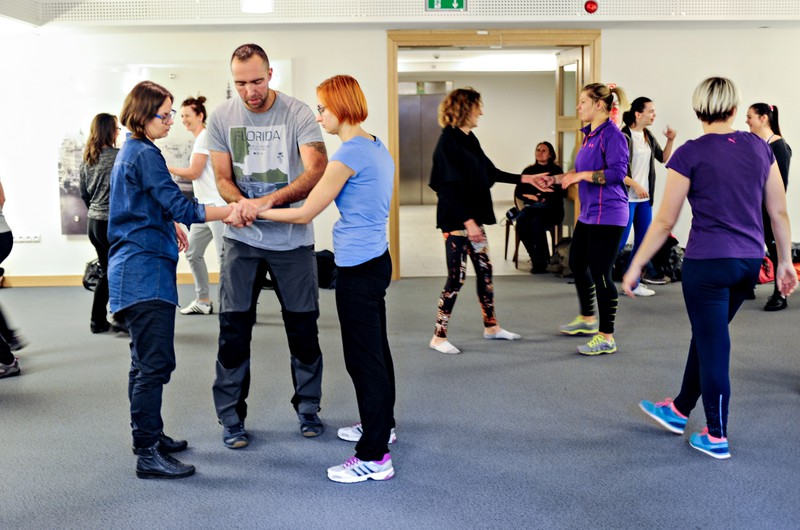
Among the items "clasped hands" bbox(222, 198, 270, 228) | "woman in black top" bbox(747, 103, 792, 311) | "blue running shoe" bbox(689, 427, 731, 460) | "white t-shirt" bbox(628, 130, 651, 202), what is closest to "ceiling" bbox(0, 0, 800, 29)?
"white t-shirt" bbox(628, 130, 651, 202)

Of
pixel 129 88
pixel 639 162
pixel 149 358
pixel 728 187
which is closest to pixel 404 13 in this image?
pixel 639 162

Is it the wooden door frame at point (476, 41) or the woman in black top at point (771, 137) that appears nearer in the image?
the woman in black top at point (771, 137)

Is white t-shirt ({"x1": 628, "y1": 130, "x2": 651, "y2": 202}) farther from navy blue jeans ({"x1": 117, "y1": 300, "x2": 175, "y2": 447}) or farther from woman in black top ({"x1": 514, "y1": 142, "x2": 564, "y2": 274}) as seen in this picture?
navy blue jeans ({"x1": 117, "y1": 300, "x2": 175, "y2": 447})

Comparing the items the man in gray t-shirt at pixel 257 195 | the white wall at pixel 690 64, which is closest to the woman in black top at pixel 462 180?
the man in gray t-shirt at pixel 257 195

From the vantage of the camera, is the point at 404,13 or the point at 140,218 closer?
the point at 140,218

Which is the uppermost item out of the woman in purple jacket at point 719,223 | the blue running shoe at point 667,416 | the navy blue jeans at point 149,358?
the woman in purple jacket at point 719,223

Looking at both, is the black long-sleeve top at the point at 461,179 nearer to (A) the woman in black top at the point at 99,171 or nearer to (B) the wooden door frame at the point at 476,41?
(A) the woman in black top at the point at 99,171

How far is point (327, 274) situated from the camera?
7.54 metres

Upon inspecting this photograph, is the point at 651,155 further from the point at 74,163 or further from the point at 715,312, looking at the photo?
the point at 74,163

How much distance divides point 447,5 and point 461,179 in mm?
2997

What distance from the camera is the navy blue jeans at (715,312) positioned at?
330 cm

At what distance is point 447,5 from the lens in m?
7.36

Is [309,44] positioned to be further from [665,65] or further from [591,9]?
[665,65]

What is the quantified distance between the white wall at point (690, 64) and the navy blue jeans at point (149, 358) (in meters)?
5.82
